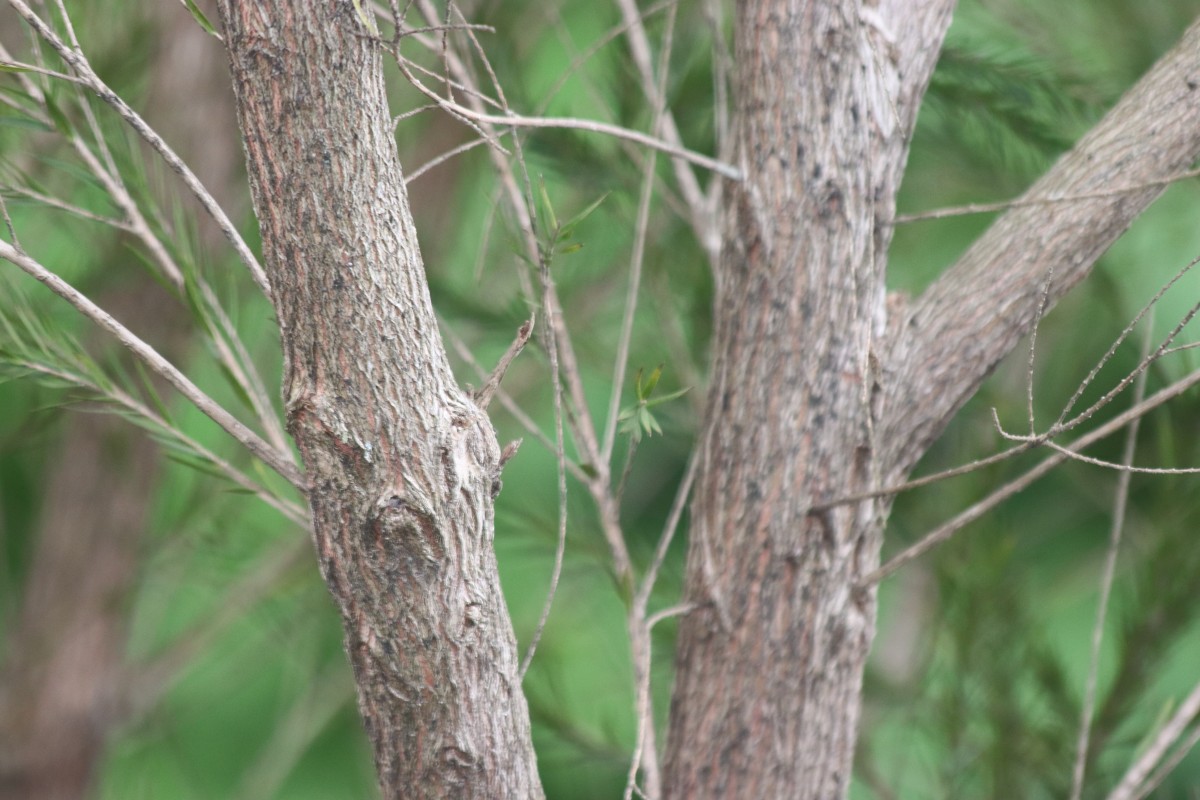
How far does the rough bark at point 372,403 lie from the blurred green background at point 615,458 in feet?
0.45

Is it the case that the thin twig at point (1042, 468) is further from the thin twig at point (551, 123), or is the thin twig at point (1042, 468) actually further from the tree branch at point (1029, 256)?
the thin twig at point (551, 123)

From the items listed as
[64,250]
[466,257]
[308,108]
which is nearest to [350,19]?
[308,108]

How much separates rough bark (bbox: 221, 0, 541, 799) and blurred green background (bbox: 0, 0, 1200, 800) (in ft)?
0.45

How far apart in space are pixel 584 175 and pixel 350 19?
0.46 metres

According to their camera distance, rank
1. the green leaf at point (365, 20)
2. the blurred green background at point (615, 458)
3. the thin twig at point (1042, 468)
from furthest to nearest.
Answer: the blurred green background at point (615, 458) → the thin twig at point (1042, 468) → the green leaf at point (365, 20)

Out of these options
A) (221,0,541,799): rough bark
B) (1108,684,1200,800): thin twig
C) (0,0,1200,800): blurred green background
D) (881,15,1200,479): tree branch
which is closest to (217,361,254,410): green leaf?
(0,0,1200,800): blurred green background

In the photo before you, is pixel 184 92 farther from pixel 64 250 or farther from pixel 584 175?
pixel 584 175

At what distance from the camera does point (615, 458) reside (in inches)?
61.2

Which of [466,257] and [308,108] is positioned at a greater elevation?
[466,257]

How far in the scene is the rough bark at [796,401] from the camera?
0.53 meters

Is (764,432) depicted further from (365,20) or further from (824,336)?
(365,20)

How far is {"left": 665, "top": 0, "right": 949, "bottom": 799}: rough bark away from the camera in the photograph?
21.0 inches

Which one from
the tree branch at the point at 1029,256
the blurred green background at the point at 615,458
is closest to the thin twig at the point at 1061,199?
the tree branch at the point at 1029,256

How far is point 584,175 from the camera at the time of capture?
824 millimetres
